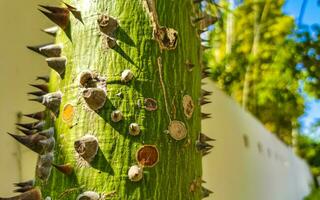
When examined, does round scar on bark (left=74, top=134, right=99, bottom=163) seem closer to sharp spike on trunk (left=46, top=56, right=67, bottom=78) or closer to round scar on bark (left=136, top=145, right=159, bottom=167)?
round scar on bark (left=136, top=145, right=159, bottom=167)

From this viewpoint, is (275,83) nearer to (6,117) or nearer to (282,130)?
(6,117)

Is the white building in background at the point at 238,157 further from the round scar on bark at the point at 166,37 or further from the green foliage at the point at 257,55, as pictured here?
the round scar on bark at the point at 166,37

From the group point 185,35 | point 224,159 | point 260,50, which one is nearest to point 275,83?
point 224,159

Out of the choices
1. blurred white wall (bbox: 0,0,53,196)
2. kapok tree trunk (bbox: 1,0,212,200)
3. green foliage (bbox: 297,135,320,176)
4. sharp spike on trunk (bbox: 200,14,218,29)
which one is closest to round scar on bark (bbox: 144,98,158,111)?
kapok tree trunk (bbox: 1,0,212,200)

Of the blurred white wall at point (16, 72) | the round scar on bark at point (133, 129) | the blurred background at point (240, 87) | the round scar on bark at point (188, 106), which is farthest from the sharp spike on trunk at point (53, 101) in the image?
the blurred white wall at point (16, 72)

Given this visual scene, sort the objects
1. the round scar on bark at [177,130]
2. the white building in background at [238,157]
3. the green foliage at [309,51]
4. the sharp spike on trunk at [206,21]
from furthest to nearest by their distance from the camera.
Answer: the white building in background at [238,157] → the green foliage at [309,51] → the sharp spike on trunk at [206,21] → the round scar on bark at [177,130]

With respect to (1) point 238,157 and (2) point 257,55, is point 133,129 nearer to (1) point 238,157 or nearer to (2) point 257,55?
(1) point 238,157

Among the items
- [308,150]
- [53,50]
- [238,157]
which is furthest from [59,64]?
[308,150]
